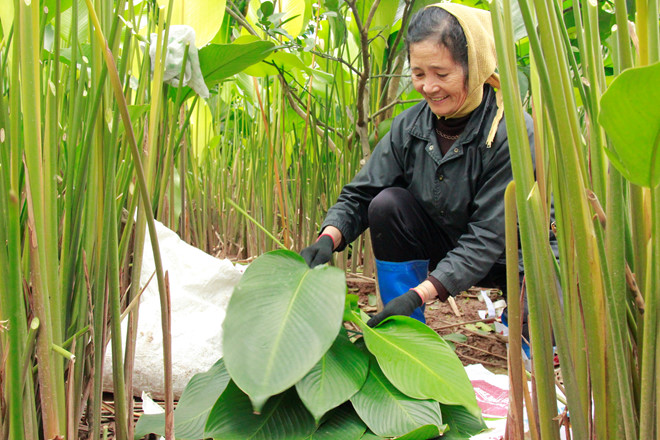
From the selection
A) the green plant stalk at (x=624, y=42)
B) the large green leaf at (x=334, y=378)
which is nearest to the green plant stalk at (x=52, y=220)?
the large green leaf at (x=334, y=378)

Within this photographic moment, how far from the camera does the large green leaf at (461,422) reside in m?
0.67

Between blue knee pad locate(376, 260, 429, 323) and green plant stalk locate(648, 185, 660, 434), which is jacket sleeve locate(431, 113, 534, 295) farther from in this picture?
green plant stalk locate(648, 185, 660, 434)

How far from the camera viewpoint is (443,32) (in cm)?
104

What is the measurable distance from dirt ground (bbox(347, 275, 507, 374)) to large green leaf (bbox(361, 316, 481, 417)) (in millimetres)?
603

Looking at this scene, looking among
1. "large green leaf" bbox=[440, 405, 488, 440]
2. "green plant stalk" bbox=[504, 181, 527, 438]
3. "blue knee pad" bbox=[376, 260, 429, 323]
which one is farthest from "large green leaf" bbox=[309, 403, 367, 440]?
"blue knee pad" bbox=[376, 260, 429, 323]

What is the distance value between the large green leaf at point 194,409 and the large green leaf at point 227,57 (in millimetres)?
421

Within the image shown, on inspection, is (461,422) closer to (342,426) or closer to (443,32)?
(342,426)

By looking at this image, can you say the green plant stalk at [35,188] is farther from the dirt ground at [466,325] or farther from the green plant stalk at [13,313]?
the dirt ground at [466,325]

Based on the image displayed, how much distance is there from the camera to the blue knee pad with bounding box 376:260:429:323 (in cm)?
131

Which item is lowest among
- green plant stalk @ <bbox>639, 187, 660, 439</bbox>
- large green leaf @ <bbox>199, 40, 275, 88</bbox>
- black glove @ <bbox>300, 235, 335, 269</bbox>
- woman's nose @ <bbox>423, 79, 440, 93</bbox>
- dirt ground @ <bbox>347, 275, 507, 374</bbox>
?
dirt ground @ <bbox>347, 275, 507, 374</bbox>

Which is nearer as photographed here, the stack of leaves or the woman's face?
the stack of leaves

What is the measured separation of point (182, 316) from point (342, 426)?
1.48 ft

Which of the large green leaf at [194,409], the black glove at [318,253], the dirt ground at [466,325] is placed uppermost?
the black glove at [318,253]

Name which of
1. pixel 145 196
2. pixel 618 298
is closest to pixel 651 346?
pixel 618 298
